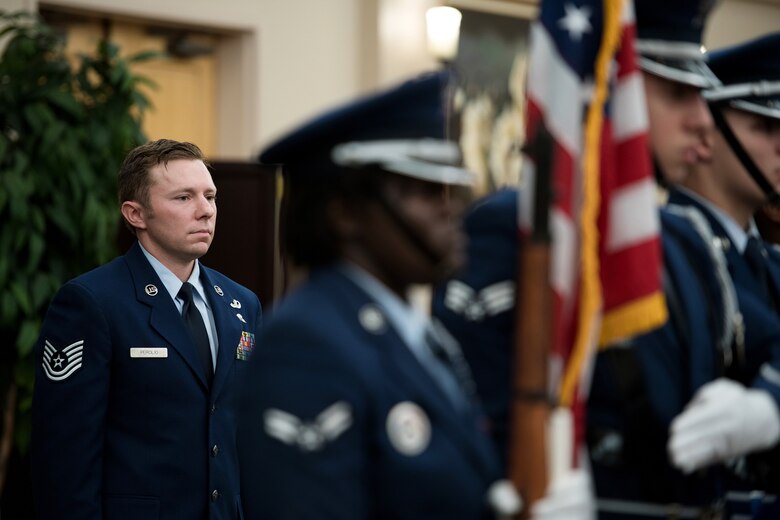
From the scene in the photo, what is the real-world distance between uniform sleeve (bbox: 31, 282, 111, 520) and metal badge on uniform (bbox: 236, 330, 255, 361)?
0.38m

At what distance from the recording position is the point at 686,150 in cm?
277

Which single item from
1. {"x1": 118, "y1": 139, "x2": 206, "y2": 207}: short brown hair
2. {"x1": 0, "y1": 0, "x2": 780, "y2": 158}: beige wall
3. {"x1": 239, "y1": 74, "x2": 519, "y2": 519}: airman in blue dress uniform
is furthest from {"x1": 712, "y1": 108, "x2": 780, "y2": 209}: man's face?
{"x1": 0, "y1": 0, "x2": 780, "y2": 158}: beige wall

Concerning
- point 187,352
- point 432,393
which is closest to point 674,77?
point 432,393

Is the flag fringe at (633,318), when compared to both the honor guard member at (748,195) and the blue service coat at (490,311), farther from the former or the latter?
the honor guard member at (748,195)

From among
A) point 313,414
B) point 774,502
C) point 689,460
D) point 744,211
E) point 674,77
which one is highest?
point 674,77

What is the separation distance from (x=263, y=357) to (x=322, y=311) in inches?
4.5

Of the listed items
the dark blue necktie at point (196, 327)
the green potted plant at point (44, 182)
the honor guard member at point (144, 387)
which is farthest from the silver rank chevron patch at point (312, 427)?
the green potted plant at point (44, 182)

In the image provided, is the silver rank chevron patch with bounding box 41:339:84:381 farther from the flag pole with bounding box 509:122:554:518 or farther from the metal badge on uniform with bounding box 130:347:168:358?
the flag pole with bounding box 509:122:554:518

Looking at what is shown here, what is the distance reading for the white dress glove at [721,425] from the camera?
2680mm

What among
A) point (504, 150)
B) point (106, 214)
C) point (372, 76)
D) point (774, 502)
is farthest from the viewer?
point (504, 150)

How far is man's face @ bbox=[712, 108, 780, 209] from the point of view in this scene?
3.15m

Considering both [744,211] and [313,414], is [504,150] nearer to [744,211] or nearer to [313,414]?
[744,211]

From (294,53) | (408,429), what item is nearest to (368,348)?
(408,429)

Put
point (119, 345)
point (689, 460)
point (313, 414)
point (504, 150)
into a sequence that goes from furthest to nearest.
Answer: point (504, 150), point (119, 345), point (689, 460), point (313, 414)
